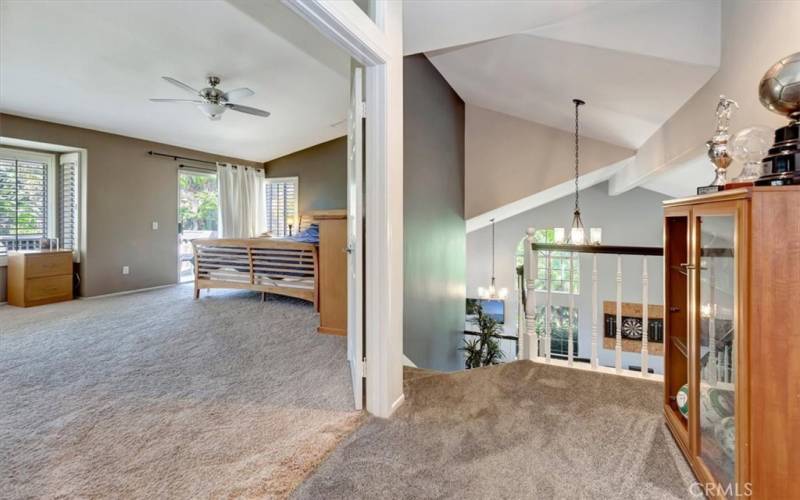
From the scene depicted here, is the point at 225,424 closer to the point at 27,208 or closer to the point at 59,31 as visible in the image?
the point at 59,31

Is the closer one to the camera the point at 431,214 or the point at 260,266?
the point at 431,214

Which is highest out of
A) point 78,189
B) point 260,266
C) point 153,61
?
point 153,61

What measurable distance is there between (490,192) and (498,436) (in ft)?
13.7

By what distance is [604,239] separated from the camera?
A: 741 cm

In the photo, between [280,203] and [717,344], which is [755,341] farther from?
[280,203]

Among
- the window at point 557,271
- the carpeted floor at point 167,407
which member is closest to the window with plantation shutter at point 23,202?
the carpeted floor at point 167,407

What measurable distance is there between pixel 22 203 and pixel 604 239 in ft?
30.5

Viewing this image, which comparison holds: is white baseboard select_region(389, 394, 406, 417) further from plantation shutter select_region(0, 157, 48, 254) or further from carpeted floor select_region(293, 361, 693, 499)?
plantation shutter select_region(0, 157, 48, 254)

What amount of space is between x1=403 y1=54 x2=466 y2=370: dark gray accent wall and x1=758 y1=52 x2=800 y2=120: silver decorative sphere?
2371mm

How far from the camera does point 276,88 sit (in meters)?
4.50

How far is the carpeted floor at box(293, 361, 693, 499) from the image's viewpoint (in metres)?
1.41

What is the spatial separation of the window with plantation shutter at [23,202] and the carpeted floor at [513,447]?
18.5ft

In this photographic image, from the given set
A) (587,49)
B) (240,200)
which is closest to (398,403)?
(587,49)

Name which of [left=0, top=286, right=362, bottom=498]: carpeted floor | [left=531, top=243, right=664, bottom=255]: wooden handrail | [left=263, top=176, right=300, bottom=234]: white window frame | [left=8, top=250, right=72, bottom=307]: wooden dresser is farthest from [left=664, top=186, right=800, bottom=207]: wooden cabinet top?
[left=263, top=176, right=300, bottom=234]: white window frame
